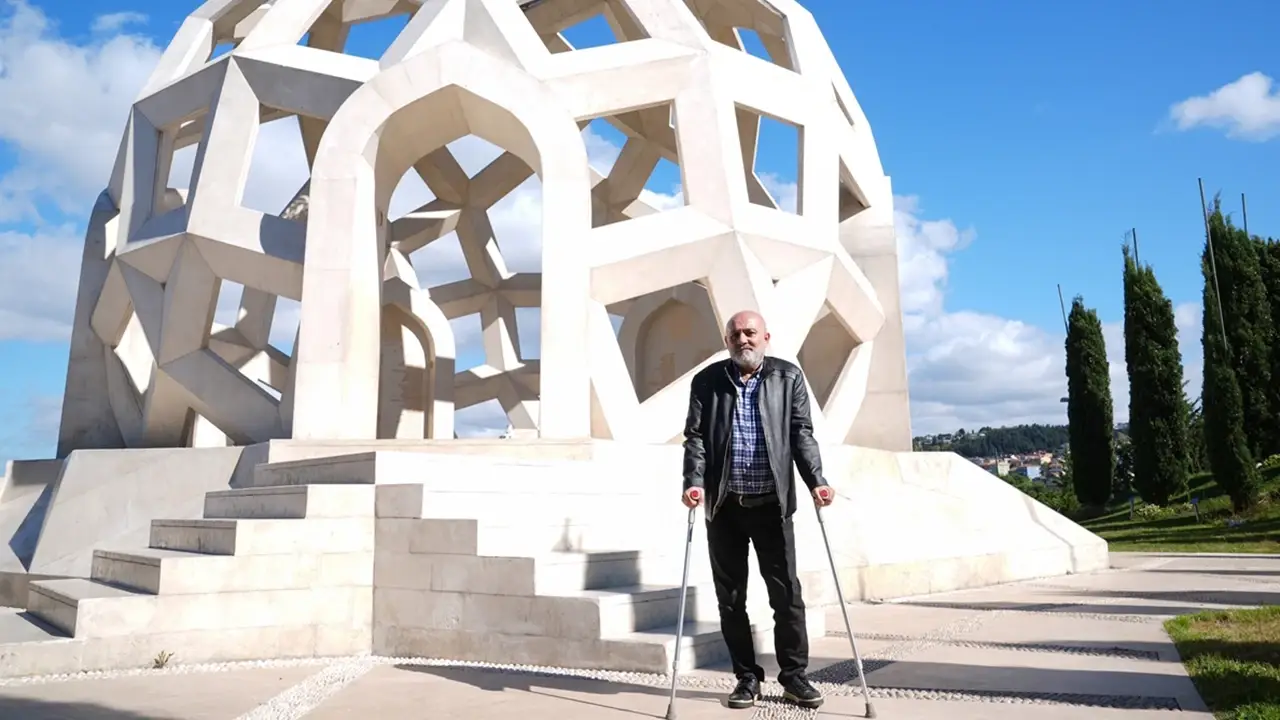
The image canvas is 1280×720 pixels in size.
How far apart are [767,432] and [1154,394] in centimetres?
2904

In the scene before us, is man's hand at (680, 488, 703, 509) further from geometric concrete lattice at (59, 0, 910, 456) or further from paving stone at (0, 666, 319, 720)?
geometric concrete lattice at (59, 0, 910, 456)

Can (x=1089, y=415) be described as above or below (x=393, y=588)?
above

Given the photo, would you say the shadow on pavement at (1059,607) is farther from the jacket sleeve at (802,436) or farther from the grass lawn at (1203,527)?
the grass lawn at (1203,527)

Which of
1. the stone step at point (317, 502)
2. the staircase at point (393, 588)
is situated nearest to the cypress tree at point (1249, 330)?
the staircase at point (393, 588)

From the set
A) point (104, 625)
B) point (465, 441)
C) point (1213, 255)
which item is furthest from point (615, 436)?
point (1213, 255)

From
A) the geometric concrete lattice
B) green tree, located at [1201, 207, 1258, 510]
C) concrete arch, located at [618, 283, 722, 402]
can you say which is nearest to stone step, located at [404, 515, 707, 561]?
the geometric concrete lattice

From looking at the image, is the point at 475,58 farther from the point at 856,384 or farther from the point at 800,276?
the point at 856,384

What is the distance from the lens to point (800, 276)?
12555 mm

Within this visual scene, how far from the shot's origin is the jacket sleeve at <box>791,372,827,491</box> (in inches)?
185

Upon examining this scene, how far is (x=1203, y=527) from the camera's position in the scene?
24766 mm

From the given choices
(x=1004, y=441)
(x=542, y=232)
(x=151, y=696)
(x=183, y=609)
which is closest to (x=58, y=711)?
(x=151, y=696)

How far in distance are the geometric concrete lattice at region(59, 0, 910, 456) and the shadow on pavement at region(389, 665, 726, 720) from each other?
5.08 metres

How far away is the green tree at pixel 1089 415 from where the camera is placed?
32812mm

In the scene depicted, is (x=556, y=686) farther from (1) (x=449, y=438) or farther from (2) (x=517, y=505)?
(1) (x=449, y=438)
